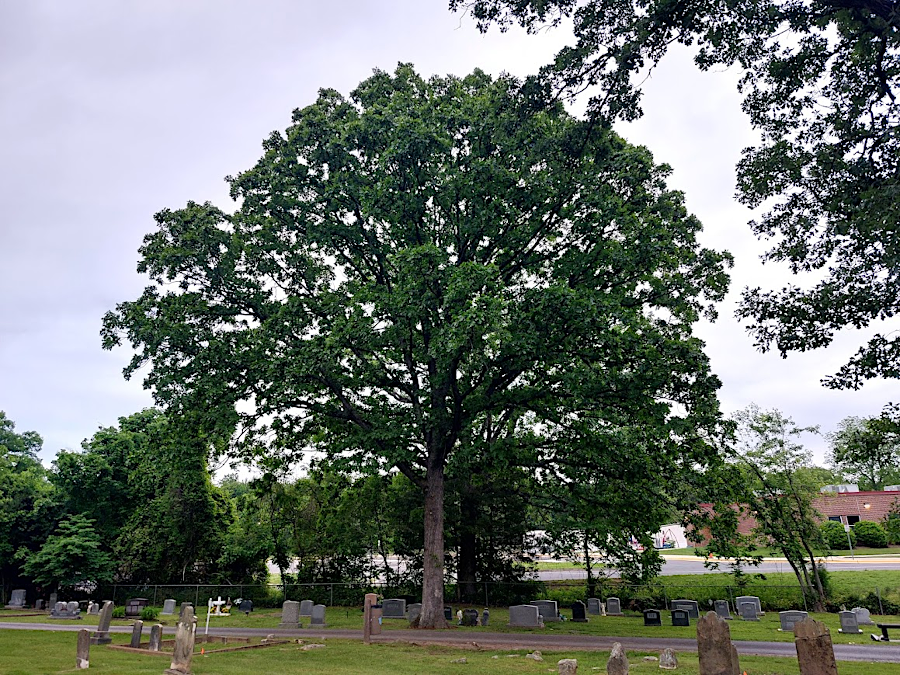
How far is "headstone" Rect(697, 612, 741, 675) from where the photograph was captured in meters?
9.45

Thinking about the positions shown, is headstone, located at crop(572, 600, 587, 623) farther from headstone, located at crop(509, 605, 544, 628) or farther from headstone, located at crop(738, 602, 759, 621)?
headstone, located at crop(738, 602, 759, 621)

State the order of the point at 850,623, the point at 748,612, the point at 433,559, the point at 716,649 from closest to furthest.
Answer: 1. the point at 716,649
2. the point at 850,623
3. the point at 433,559
4. the point at 748,612

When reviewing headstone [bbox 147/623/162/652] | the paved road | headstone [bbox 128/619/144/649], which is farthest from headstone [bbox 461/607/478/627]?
headstone [bbox 128/619/144/649]

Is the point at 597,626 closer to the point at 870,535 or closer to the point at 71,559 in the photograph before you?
the point at 71,559

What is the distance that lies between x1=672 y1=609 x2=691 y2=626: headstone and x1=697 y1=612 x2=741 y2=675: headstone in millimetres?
12784

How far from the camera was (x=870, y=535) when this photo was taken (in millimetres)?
46625

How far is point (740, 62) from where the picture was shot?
422 inches

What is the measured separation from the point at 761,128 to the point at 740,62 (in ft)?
6.05

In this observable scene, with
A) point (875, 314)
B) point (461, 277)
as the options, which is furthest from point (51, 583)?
point (875, 314)

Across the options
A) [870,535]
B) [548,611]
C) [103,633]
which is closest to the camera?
[103,633]

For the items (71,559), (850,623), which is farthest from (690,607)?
(71,559)

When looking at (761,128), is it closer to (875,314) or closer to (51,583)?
(875,314)

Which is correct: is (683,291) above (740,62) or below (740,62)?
below

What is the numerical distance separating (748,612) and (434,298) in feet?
57.9
